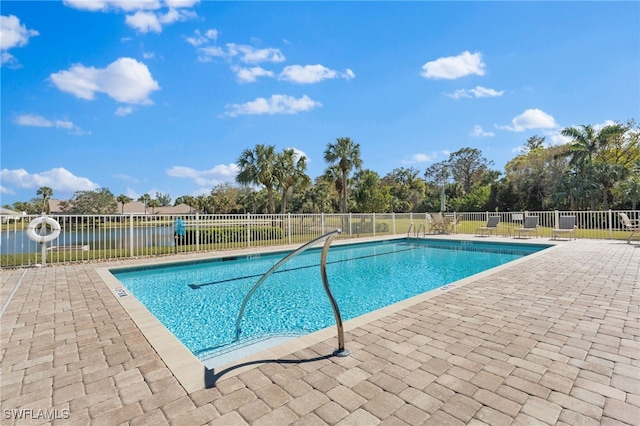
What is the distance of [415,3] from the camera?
1013 centimetres

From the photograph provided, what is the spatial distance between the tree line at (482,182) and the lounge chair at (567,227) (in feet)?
23.5

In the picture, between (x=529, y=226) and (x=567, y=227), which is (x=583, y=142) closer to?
(x=529, y=226)

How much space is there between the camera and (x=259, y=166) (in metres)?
19.9

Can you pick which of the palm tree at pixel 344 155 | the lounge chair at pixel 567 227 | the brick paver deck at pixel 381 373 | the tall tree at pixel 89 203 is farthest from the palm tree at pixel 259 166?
the tall tree at pixel 89 203

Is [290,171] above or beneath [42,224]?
above

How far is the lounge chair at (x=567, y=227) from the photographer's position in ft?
39.4

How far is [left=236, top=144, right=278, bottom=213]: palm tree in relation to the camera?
65.1ft

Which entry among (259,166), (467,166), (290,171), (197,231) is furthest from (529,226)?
(467,166)

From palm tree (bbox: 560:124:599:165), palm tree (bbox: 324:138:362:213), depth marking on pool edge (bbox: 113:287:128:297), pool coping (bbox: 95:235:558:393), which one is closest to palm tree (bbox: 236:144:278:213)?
palm tree (bbox: 324:138:362:213)

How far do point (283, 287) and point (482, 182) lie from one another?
38.4 metres

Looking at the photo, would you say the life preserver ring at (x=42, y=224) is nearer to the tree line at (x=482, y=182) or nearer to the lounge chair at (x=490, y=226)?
the tree line at (x=482, y=182)

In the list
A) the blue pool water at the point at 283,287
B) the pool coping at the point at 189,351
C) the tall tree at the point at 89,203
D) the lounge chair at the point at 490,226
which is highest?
the tall tree at the point at 89,203

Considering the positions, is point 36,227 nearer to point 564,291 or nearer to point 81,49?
point 81,49

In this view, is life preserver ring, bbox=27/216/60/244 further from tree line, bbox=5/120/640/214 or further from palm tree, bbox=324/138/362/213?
palm tree, bbox=324/138/362/213
